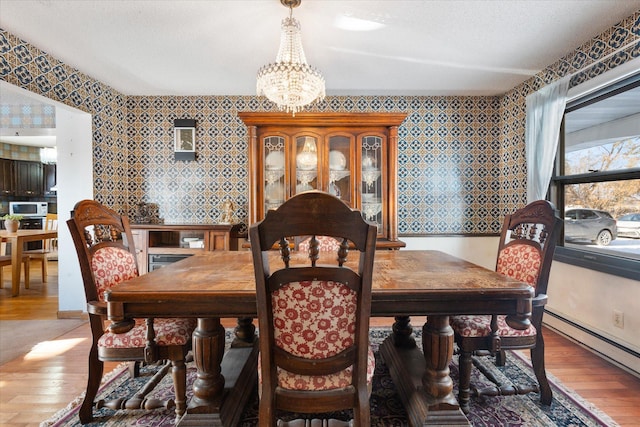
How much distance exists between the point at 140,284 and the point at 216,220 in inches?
89.1

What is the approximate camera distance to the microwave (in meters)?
6.73

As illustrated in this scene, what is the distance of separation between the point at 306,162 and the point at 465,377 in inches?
85.3

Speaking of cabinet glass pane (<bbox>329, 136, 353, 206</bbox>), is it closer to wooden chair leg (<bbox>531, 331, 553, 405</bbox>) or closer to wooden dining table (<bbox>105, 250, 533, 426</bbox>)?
wooden dining table (<bbox>105, 250, 533, 426</bbox>)

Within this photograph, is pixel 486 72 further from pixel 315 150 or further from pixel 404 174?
pixel 315 150

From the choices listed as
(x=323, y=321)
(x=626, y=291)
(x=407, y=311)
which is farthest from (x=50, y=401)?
(x=626, y=291)

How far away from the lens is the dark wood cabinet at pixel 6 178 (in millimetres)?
6598

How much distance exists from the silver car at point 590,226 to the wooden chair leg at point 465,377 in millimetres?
1797

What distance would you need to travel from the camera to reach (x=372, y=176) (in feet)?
9.97

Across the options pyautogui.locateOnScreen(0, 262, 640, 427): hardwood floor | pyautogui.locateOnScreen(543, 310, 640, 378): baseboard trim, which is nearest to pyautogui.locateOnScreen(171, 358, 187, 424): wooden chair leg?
pyautogui.locateOnScreen(0, 262, 640, 427): hardwood floor

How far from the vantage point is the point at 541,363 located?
158 centimetres

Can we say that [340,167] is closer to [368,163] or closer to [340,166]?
[340,166]

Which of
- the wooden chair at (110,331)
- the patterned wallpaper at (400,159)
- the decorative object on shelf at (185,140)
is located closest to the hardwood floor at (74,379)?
the wooden chair at (110,331)

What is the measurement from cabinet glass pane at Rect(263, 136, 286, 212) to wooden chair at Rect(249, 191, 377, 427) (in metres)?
2.07

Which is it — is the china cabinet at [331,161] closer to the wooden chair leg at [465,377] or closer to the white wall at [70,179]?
the wooden chair leg at [465,377]
